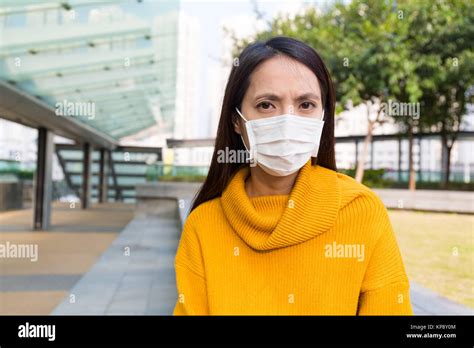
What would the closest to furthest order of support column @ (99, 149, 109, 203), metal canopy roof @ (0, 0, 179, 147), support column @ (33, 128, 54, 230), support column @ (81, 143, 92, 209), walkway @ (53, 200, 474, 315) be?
walkway @ (53, 200, 474, 315), metal canopy roof @ (0, 0, 179, 147), support column @ (33, 128, 54, 230), support column @ (81, 143, 92, 209), support column @ (99, 149, 109, 203)

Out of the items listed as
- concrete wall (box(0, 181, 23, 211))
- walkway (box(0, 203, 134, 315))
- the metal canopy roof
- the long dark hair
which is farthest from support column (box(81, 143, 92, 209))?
the long dark hair

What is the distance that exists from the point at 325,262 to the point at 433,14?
14.3m

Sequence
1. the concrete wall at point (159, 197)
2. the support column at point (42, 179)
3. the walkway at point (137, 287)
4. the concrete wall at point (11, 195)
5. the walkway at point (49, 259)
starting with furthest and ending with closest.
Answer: the concrete wall at point (11, 195) → the concrete wall at point (159, 197) → the support column at point (42, 179) → the walkway at point (49, 259) → the walkway at point (137, 287)

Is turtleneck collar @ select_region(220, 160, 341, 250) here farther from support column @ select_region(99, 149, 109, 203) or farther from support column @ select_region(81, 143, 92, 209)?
support column @ select_region(99, 149, 109, 203)

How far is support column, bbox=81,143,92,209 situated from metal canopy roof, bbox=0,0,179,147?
8388 mm

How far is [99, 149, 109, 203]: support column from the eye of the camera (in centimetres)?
2525

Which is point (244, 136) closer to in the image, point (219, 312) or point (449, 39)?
point (219, 312)

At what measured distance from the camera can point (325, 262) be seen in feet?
3.86

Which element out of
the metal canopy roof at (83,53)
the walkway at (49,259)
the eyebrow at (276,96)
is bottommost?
the walkway at (49,259)

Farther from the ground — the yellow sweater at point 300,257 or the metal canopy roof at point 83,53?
the metal canopy roof at point 83,53

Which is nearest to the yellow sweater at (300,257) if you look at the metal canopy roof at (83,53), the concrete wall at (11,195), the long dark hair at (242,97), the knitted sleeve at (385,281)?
the knitted sleeve at (385,281)

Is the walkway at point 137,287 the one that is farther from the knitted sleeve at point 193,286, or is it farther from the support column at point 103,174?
the support column at point 103,174

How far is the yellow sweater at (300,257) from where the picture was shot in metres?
1.15
